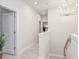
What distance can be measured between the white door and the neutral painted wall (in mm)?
2053

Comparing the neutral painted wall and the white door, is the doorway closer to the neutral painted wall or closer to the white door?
the white door

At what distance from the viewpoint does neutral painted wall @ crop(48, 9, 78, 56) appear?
514 cm

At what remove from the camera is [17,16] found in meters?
4.95

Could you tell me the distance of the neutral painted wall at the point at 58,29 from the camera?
5.14m

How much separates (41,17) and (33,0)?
18.2 ft

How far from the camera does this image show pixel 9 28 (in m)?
5.07

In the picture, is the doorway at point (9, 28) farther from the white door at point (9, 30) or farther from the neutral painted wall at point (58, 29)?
the neutral painted wall at point (58, 29)

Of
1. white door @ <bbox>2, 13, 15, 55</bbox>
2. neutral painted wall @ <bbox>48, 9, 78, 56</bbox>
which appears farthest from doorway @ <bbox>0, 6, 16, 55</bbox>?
neutral painted wall @ <bbox>48, 9, 78, 56</bbox>

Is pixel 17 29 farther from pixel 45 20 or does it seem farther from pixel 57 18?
pixel 45 20

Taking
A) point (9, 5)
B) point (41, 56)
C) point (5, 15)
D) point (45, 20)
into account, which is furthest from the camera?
point (45, 20)

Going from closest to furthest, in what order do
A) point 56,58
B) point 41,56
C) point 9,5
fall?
point 41,56
point 9,5
point 56,58

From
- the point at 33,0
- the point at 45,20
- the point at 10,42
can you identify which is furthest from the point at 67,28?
the point at 45,20

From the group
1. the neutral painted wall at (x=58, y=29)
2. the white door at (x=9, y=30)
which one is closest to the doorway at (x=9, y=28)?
the white door at (x=9, y=30)

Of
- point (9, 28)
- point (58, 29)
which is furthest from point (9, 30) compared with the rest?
point (58, 29)
